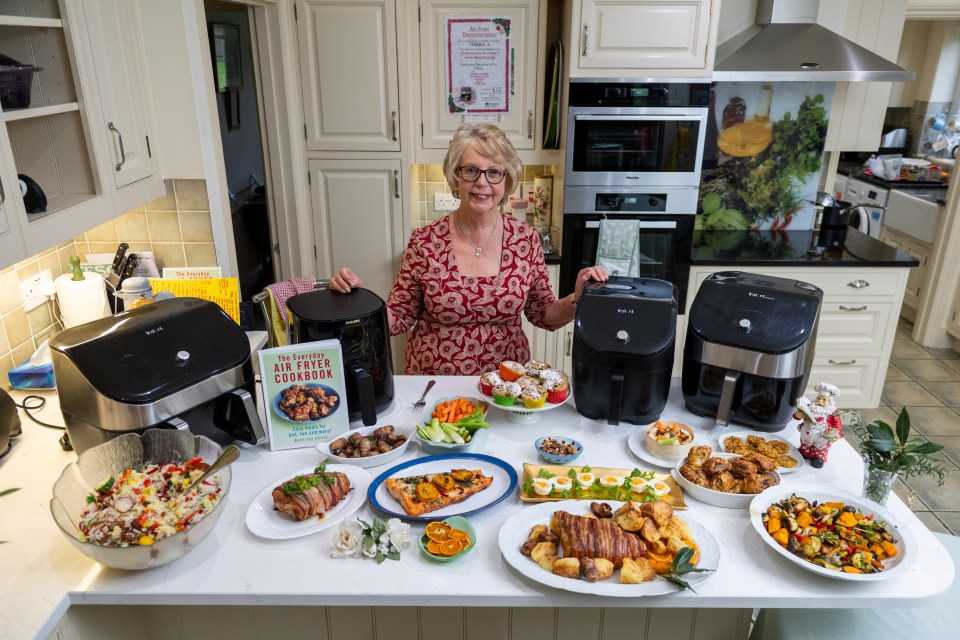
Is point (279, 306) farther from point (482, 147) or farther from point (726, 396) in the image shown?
point (726, 396)

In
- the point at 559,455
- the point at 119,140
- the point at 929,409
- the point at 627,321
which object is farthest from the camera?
the point at 929,409

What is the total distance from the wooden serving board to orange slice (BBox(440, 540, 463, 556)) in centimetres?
20

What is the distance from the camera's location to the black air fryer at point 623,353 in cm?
161

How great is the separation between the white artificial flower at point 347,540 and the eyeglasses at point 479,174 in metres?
1.08

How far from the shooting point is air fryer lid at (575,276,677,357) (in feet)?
5.27

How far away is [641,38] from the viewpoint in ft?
9.71

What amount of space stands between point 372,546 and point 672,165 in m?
2.50

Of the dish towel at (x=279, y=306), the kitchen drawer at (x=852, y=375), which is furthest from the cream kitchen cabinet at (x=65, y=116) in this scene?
the kitchen drawer at (x=852, y=375)

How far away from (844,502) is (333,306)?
1.24 meters

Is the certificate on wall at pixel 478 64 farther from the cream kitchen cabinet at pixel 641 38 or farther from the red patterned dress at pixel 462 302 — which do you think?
the red patterned dress at pixel 462 302

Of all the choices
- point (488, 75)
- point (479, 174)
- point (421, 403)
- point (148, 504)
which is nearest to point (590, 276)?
point (479, 174)

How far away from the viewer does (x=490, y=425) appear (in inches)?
67.2

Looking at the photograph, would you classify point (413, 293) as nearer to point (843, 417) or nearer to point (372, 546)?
point (372, 546)

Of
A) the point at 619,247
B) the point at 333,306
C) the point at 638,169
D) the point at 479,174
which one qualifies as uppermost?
the point at 479,174
